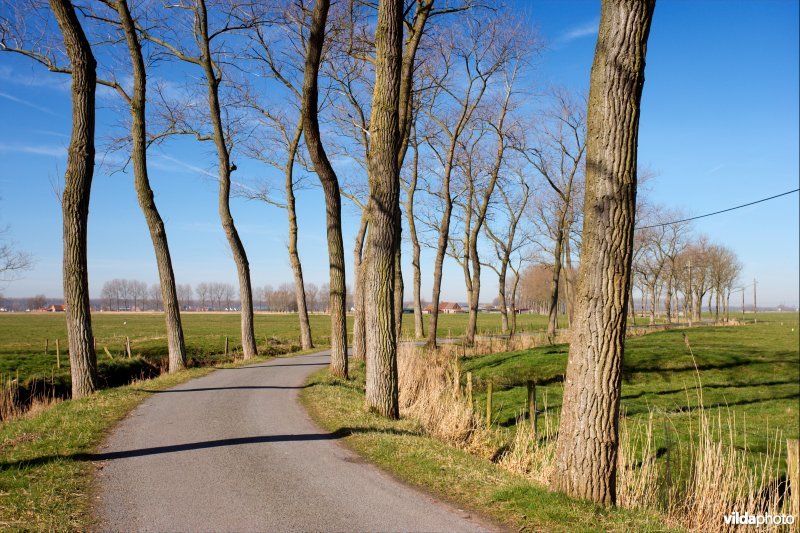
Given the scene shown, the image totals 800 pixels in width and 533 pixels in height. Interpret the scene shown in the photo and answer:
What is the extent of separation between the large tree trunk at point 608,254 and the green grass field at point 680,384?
648cm

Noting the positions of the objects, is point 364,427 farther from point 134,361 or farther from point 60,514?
point 134,361

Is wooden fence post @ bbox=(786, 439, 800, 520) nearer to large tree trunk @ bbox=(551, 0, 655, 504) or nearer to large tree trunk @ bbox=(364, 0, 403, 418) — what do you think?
large tree trunk @ bbox=(551, 0, 655, 504)

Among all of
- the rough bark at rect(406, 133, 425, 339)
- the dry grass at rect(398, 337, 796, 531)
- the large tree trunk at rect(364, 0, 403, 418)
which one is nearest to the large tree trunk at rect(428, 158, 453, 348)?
the rough bark at rect(406, 133, 425, 339)

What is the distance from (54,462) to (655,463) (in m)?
7.35

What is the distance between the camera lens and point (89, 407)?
919 cm

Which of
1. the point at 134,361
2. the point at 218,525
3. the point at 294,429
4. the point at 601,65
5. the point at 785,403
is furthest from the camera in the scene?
the point at 134,361

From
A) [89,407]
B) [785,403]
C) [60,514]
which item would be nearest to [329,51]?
[89,407]

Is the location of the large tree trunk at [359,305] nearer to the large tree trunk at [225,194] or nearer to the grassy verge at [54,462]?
the large tree trunk at [225,194]

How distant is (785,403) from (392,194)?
13.8 meters

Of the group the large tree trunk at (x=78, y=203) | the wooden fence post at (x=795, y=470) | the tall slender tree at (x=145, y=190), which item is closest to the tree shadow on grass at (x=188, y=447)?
the wooden fence post at (x=795, y=470)

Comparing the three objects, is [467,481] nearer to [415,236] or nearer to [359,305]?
[359,305]

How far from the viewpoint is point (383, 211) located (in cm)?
954

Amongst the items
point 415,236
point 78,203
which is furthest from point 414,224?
point 78,203

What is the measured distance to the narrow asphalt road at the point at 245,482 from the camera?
4742 mm
